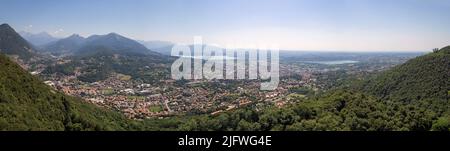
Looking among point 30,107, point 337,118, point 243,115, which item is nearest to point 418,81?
point 337,118

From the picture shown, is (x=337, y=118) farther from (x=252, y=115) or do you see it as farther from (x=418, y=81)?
(x=418, y=81)

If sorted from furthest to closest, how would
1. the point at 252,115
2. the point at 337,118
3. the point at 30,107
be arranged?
1. the point at 252,115
2. the point at 337,118
3. the point at 30,107

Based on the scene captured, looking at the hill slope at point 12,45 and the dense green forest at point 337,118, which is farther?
the hill slope at point 12,45

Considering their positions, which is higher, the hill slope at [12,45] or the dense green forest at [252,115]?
the hill slope at [12,45]

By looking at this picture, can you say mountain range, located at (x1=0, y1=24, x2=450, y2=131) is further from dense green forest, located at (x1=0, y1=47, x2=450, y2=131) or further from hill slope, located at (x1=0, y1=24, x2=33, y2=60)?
hill slope, located at (x1=0, y1=24, x2=33, y2=60)

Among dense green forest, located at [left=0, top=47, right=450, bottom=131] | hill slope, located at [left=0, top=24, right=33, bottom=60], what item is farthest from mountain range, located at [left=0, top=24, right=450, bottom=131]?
hill slope, located at [left=0, top=24, right=33, bottom=60]

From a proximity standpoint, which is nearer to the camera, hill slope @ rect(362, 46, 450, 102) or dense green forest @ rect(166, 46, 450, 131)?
dense green forest @ rect(166, 46, 450, 131)

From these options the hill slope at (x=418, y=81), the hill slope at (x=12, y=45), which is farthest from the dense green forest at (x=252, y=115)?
the hill slope at (x=12, y=45)

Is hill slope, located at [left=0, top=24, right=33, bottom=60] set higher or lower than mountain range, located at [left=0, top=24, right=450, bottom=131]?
higher

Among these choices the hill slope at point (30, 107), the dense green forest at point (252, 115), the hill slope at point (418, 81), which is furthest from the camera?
the hill slope at point (418, 81)

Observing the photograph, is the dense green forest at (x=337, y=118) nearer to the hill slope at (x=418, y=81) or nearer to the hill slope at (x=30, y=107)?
the hill slope at (x=30, y=107)

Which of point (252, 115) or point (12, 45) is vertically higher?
point (12, 45)
